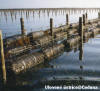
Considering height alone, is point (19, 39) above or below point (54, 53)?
above

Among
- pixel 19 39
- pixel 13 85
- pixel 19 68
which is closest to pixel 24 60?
pixel 19 68

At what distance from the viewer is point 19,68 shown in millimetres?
15516

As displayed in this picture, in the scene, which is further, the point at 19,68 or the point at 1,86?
the point at 19,68

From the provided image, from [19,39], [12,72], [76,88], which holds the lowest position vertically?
[76,88]

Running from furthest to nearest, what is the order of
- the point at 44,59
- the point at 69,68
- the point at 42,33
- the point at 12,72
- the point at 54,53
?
the point at 42,33 → the point at 54,53 → the point at 44,59 → the point at 69,68 → the point at 12,72

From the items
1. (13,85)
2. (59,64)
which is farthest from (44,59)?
(13,85)

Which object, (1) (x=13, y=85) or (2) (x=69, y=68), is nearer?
(1) (x=13, y=85)

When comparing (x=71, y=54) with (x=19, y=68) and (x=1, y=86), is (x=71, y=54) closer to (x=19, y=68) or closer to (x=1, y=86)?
(x=19, y=68)

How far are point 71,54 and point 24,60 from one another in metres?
8.97

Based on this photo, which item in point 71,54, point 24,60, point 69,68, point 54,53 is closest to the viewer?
point 24,60

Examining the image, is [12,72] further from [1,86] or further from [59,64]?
[59,64]

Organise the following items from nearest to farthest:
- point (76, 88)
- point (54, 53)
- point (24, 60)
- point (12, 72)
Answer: point (76, 88)
point (12, 72)
point (24, 60)
point (54, 53)

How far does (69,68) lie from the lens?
18078 mm

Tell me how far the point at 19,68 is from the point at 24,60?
44.4 inches
